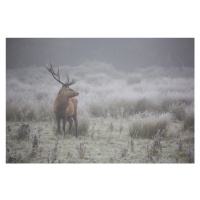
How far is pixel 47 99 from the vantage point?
4.74 metres

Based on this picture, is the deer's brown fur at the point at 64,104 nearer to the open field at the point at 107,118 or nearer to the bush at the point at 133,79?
the open field at the point at 107,118

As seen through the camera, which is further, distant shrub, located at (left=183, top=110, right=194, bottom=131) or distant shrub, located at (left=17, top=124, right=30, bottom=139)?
distant shrub, located at (left=183, top=110, right=194, bottom=131)

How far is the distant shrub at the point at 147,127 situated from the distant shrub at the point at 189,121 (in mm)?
374

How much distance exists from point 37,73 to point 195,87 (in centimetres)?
307

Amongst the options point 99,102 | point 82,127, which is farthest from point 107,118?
point 82,127

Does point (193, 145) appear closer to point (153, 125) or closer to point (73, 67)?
point (153, 125)

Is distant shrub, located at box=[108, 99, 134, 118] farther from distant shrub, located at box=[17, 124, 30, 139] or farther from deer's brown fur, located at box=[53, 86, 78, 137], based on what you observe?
distant shrub, located at box=[17, 124, 30, 139]

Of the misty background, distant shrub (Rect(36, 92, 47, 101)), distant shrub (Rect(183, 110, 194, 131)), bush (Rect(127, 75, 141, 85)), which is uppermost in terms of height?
the misty background

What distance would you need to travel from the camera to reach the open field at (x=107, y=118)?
11.1 feet

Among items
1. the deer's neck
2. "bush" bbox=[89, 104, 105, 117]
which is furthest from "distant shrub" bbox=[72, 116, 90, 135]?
"bush" bbox=[89, 104, 105, 117]

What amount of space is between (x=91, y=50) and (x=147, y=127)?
6.47 ft

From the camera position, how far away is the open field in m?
3.37

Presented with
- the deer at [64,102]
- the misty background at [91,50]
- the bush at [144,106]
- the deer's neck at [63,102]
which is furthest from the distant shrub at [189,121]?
the deer's neck at [63,102]
